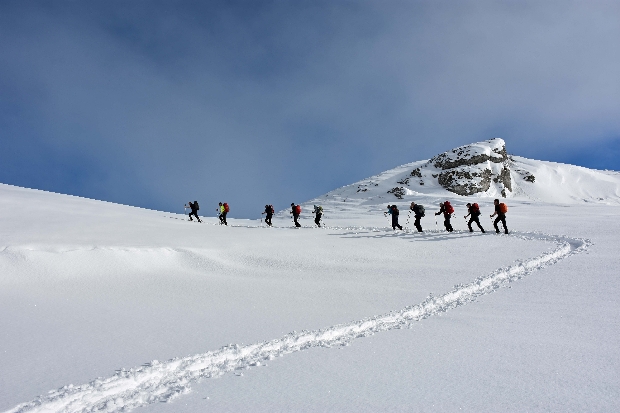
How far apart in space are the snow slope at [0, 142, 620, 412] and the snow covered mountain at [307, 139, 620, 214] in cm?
5382

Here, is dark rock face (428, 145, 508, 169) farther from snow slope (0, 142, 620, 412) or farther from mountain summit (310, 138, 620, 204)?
snow slope (0, 142, 620, 412)

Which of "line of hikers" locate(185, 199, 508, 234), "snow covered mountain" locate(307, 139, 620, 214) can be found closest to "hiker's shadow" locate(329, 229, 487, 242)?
"line of hikers" locate(185, 199, 508, 234)

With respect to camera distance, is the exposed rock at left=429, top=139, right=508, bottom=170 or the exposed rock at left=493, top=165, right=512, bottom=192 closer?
the exposed rock at left=429, top=139, right=508, bottom=170

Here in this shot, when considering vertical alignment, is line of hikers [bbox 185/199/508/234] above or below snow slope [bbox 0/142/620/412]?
above

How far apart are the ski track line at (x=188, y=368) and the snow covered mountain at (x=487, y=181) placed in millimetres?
57947

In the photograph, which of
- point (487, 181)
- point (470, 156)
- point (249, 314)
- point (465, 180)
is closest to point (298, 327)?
point (249, 314)

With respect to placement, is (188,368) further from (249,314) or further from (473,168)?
(473,168)

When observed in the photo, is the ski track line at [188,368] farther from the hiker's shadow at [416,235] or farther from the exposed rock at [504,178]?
the exposed rock at [504,178]

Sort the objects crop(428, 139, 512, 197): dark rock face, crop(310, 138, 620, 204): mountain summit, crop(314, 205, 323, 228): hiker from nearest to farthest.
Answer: crop(314, 205, 323, 228): hiker → crop(310, 138, 620, 204): mountain summit → crop(428, 139, 512, 197): dark rock face

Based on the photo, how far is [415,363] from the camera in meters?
4.42

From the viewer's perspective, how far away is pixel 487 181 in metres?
78.4

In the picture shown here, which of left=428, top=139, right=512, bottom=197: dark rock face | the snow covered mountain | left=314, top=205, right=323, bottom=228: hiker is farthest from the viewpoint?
left=428, top=139, right=512, bottom=197: dark rock face

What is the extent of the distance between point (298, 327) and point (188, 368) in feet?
6.47

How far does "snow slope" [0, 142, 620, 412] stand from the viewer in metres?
3.72
